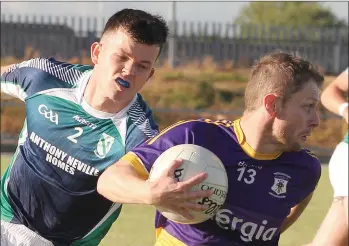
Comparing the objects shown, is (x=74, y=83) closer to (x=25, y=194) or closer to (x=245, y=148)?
(x=25, y=194)

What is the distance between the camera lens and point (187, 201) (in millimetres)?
4207

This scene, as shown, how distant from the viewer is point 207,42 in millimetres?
30406

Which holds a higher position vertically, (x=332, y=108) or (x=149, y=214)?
(x=332, y=108)

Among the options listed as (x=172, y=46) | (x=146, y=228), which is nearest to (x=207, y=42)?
(x=172, y=46)

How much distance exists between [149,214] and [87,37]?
18.8m

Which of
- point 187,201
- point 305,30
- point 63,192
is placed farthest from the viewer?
point 305,30

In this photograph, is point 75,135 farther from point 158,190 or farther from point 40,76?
point 158,190

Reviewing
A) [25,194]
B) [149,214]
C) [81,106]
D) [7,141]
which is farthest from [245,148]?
[7,141]

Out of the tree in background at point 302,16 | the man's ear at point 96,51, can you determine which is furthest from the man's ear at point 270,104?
the tree in background at point 302,16

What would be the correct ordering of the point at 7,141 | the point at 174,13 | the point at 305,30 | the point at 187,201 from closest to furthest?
the point at 187,201 → the point at 7,141 → the point at 174,13 → the point at 305,30

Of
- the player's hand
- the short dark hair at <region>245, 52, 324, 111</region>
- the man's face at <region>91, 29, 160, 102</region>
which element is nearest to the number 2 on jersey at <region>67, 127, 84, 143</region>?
the man's face at <region>91, 29, 160, 102</region>

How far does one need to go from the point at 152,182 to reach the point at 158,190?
0.08 meters

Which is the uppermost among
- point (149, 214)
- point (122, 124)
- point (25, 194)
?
point (122, 124)

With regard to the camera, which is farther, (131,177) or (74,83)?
(74,83)
